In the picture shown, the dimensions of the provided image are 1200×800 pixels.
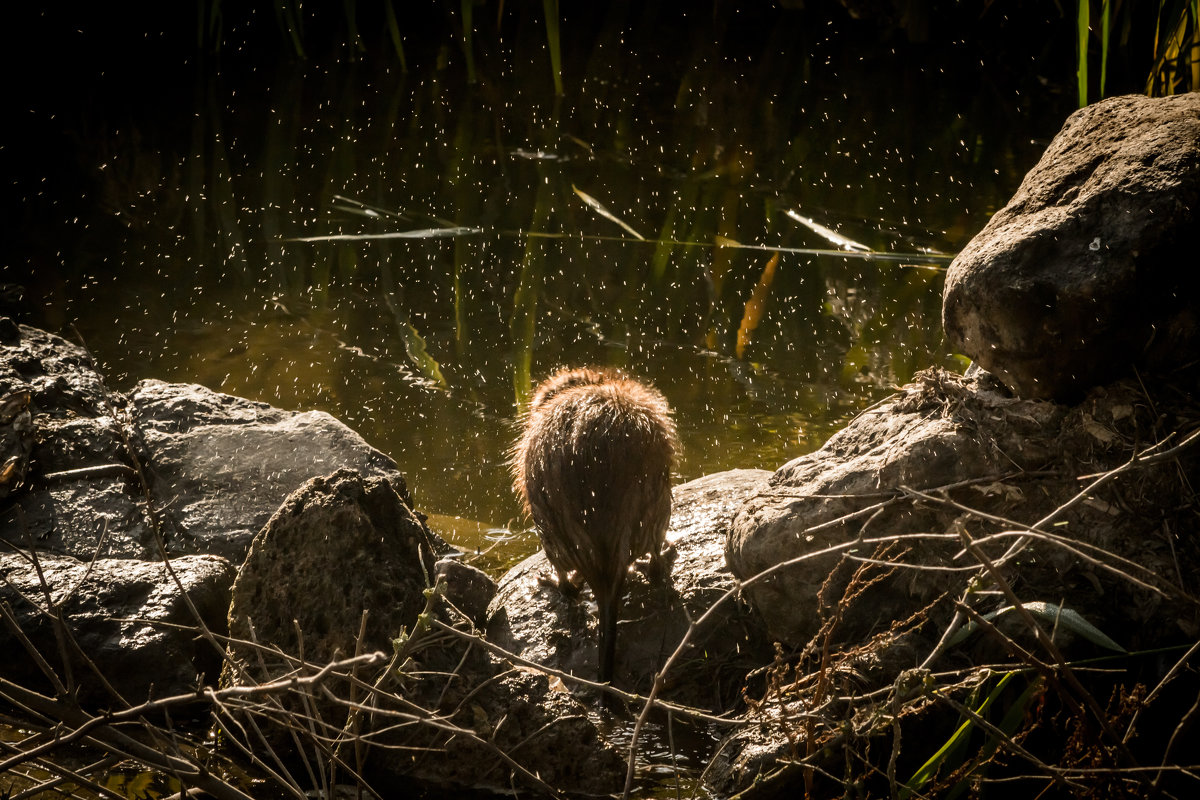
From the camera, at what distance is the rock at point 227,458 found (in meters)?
3.75

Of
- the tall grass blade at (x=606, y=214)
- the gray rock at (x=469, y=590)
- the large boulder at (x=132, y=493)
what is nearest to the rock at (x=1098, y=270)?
the gray rock at (x=469, y=590)

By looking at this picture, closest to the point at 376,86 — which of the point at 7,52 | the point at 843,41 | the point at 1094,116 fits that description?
the point at 7,52

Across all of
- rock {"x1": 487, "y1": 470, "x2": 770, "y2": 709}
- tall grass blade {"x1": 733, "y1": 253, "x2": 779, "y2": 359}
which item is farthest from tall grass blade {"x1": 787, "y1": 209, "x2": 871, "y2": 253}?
rock {"x1": 487, "y1": 470, "x2": 770, "y2": 709}

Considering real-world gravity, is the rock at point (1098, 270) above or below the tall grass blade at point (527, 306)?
above

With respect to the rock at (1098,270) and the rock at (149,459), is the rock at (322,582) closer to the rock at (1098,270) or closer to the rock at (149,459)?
the rock at (149,459)

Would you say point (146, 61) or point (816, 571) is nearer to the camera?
point (816, 571)

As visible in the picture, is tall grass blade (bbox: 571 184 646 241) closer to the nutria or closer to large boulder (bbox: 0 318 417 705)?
the nutria

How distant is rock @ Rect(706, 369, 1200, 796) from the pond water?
1.41 m

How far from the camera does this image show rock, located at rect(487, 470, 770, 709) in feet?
10.7

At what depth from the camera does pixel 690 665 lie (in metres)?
3.29

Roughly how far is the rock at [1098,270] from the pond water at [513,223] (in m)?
1.31

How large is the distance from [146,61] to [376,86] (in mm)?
2800

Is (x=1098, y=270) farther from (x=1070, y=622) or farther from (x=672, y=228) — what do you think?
(x=672, y=228)

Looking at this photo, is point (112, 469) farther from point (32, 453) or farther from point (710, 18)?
point (710, 18)
